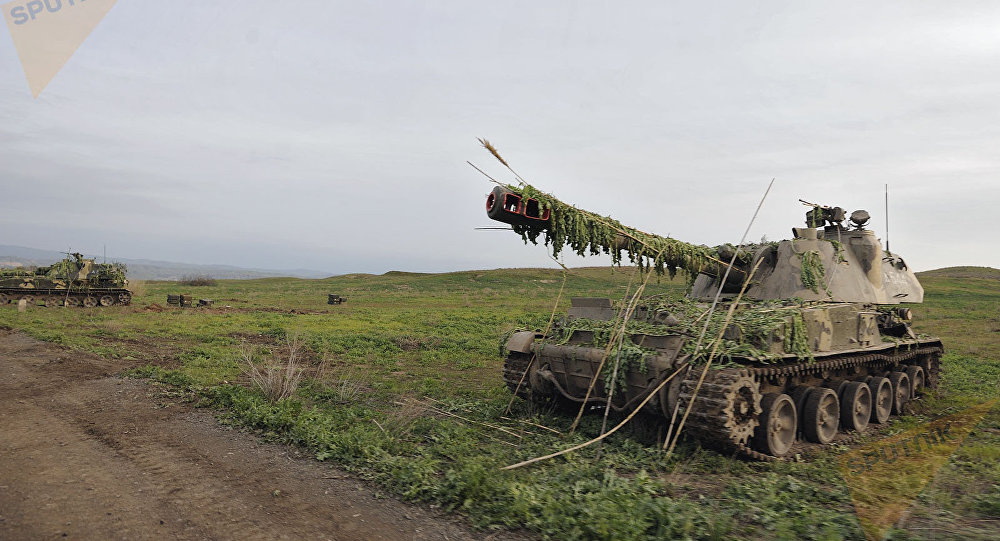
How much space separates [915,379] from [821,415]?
4.37m

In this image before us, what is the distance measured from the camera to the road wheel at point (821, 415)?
8031 millimetres

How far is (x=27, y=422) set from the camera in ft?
25.9

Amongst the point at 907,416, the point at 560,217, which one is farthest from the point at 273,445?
the point at 907,416

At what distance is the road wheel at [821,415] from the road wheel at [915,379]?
135 inches

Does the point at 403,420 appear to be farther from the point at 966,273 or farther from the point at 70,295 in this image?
the point at 966,273

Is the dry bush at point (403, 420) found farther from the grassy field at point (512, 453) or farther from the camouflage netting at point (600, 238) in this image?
the camouflage netting at point (600, 238)

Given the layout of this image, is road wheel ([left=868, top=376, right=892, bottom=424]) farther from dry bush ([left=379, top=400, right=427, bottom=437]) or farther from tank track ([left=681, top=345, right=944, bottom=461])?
dry bush ([left=379, top=400, right=427, bottom=437])

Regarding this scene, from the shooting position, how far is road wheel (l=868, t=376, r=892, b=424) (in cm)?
955

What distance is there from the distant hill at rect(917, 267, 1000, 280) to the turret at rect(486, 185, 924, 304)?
238ft

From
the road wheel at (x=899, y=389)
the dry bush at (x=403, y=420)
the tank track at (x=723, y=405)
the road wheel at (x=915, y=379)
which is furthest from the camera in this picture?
the road wheel at (x=915, y=379)

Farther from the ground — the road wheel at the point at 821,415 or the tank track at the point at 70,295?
the tank track at the point at 70,295

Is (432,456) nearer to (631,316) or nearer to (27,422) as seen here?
(631,316)

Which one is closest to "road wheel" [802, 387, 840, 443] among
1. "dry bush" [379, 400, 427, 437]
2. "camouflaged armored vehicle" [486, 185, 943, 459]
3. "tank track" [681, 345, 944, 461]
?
"camouflaged armored vehicle" [486, 185, 943, 459]

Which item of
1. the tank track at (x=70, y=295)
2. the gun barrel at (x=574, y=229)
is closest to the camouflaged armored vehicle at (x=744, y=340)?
the gun barrel at (x=574, y=229)
